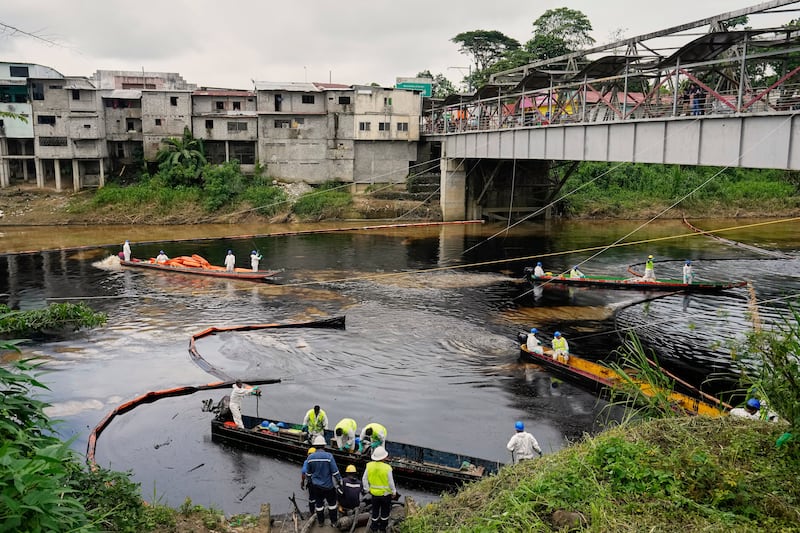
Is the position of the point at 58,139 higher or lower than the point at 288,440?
higher

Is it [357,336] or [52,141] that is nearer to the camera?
[357,336]

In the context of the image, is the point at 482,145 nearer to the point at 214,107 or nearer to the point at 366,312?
the point at 366,312

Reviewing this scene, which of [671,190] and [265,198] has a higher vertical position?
[671,190]

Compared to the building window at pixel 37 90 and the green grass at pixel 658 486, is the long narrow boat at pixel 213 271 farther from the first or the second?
the building window at pixel 37 90

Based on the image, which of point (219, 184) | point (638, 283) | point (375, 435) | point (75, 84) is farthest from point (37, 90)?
point (375, 435)

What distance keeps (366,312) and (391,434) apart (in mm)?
11697

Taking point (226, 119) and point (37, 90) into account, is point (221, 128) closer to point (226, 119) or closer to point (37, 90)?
point (226, 119)

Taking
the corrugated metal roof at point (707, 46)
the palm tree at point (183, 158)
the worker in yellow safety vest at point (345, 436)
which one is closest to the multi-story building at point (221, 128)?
the palm tree at point (183, 158)

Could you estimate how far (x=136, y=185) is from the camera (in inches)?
2215

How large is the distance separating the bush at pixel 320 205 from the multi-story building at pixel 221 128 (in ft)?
8.72

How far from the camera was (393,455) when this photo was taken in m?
14.2

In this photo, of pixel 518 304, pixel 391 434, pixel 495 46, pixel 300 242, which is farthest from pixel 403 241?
pixel 495 46

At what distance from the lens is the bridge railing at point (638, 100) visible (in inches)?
933

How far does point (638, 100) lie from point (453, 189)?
16914mm
